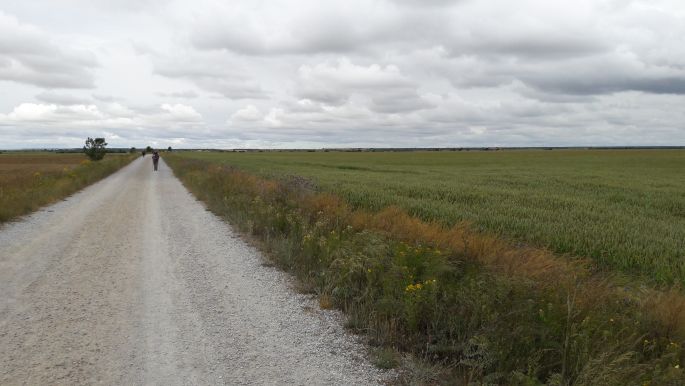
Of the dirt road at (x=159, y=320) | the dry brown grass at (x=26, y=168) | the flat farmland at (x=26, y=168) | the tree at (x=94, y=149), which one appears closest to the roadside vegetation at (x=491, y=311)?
the dirt road at (x=159, y=320)

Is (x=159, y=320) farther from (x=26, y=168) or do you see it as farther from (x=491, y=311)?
(x=26, y=168)

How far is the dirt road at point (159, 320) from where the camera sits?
12.6ft

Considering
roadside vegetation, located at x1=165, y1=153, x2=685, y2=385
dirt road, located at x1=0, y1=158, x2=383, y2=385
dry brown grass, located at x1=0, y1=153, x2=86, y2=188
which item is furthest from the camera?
dry brown grass, located at x1=0, y1=153, x2=86, y2=188

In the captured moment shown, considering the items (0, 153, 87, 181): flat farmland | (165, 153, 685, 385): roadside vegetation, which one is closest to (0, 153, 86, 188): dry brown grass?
(0, 153, 87, 181): flat farmland

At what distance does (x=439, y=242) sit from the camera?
6953 millimetres

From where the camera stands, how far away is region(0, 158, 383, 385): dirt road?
3.84 metres

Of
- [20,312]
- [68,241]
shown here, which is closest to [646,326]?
[20,312]

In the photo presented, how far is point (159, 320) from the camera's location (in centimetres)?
497

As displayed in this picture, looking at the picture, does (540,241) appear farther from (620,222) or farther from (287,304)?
(287,304)

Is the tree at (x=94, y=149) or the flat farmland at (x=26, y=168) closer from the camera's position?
the flat farmland at (x=26, y=168)

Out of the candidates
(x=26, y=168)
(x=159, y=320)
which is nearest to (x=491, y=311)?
(x=159, y=320)

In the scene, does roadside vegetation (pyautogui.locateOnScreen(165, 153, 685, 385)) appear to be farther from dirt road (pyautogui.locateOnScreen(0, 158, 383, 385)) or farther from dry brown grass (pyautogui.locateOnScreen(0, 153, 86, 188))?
dry brown grass (pyautogui.locateOnScreen(0, 153, 86, 188))

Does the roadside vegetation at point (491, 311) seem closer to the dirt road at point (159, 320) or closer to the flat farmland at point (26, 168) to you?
the dirt road at point (159, 320)

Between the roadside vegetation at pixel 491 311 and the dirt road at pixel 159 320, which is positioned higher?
the roadside vegetation at pixel 491 311
